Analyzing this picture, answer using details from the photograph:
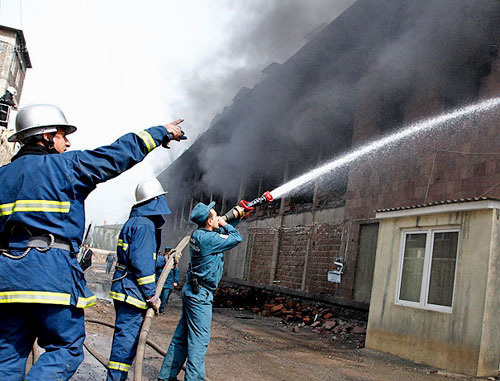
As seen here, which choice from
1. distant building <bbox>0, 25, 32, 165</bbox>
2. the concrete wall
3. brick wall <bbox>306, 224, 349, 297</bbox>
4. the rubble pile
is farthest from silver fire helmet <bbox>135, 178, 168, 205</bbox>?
distant building <bbox>0, 25, 32, 165</bbox>

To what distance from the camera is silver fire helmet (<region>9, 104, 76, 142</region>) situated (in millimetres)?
2660

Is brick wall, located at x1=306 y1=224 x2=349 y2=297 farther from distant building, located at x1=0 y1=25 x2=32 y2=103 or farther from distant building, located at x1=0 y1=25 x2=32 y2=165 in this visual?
distant building, located at x1=0 y1=25 x2=32 y2=103

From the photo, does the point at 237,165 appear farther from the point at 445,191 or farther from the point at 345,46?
the point at 445,191

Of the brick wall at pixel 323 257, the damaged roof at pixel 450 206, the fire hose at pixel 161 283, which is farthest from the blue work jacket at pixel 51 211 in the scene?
the brick wall at pixel 323 257

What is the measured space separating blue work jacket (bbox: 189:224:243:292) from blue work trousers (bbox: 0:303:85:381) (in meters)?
1.89

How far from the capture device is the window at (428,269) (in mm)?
6594

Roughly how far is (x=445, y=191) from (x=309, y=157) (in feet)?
21.6

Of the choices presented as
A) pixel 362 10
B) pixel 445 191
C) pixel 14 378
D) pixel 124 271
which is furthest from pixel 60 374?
pixel 362 10

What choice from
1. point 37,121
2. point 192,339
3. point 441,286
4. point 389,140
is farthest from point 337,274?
point 37,121

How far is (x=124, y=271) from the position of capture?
4203 mm

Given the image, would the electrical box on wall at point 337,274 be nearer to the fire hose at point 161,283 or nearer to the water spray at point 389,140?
the water spray at point 389,140

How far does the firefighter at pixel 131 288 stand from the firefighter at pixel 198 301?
13.8 inches

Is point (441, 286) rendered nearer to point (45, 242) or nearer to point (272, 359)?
point (272, 359)

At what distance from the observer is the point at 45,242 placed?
2.50 meters
